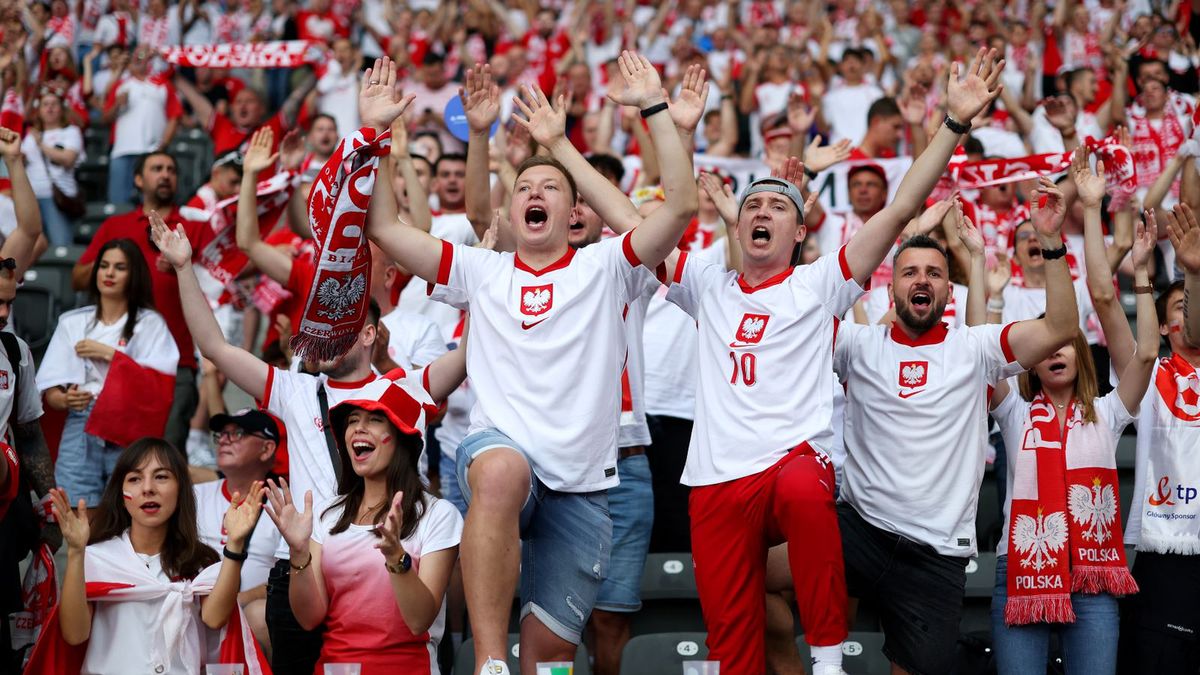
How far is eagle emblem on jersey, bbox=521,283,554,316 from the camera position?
440 cm

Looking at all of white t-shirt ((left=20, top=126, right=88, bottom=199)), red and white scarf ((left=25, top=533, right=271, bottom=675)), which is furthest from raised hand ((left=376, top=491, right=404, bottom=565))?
white t-shirt ((left=20, top=126, right=88, bottom=199))

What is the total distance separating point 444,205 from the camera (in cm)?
805

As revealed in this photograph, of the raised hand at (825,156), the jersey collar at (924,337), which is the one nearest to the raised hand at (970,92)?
the jersey collar at (924,337)

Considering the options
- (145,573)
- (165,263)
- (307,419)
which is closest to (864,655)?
(307,419)

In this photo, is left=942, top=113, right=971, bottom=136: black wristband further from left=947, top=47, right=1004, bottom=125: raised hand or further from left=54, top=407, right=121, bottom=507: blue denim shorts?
left=54, top=407, right=121, bottom=507: blue denim shorts

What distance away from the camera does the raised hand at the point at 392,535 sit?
418cm

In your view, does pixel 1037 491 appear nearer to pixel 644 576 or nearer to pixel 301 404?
pixel 644 576

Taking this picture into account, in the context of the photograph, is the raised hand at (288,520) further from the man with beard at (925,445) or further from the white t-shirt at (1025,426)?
the white t-shirt at (1025,426)

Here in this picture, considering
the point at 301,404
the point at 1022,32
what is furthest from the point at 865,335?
the point at 1022,32

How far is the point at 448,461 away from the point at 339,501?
1531 mm

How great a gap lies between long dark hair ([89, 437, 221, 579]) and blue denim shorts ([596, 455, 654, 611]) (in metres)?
1.55

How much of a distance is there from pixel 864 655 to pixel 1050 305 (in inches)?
67.4

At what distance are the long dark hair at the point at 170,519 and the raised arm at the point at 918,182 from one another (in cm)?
262

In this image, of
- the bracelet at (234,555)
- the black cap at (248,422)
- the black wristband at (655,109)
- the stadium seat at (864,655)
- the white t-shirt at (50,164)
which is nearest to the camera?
the black wristband at (655,109)
